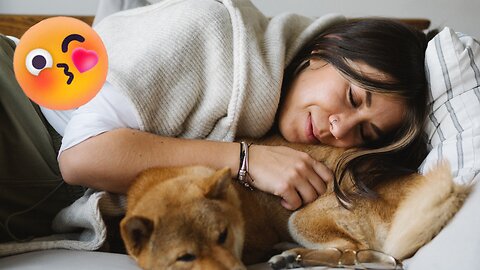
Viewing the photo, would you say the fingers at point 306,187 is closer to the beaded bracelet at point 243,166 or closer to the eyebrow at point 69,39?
the beaded bracelet at point 243,166

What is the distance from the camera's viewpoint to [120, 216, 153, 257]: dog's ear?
960mm

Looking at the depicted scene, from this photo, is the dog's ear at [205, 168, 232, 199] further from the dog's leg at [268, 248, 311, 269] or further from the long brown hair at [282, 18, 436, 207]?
the long brown hair at [282, 18, 436, 207]

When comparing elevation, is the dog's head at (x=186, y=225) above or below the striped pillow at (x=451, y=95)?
below

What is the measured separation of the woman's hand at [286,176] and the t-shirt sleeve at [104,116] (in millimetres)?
292

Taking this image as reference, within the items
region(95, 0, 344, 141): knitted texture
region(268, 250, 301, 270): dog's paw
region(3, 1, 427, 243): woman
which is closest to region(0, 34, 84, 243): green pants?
region(3, 1, 427, 243): woman

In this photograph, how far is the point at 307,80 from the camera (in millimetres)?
1359

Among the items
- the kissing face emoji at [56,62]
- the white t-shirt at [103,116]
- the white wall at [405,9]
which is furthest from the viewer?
the white wall at [405,9]

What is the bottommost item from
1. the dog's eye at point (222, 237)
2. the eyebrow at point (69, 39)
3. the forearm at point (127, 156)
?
the dog's eye at point (222, 237)

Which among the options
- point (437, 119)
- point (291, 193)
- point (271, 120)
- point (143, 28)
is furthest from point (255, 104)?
point (437, 119)

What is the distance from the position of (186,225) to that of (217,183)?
0.12 metres

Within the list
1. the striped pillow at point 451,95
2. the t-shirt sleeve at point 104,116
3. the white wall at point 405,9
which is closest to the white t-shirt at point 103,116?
the t-shirt sleeve at point 104,116

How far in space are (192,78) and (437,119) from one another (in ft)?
2.09

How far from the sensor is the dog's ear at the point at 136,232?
3.15 feet

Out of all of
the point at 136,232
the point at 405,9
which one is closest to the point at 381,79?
the point at 136,232
